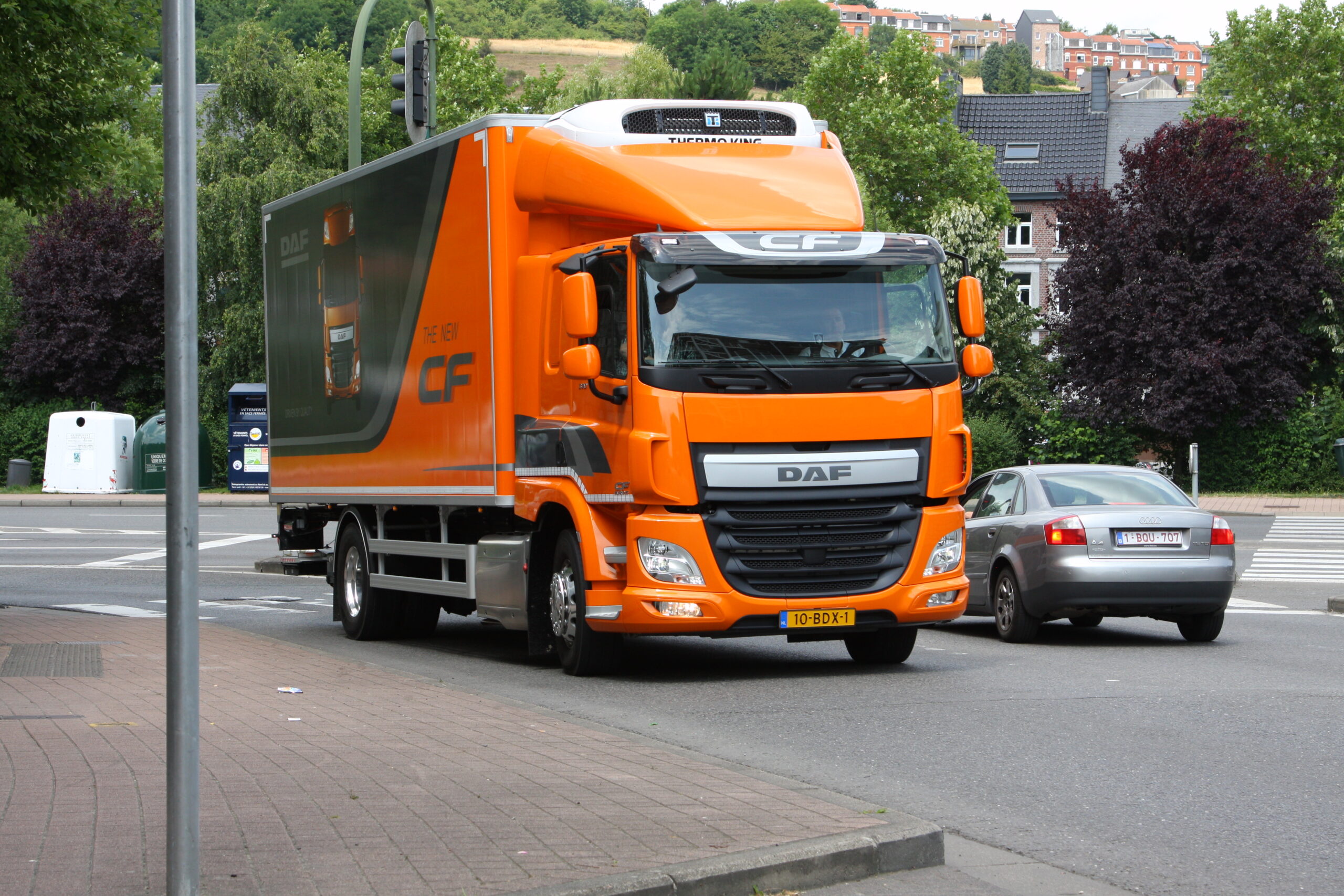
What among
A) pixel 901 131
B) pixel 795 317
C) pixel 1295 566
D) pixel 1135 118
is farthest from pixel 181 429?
pixel 1135 118

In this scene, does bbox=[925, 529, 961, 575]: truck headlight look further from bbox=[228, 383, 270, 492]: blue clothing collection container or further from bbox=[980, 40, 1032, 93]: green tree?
bbox=[980, 40, 1032, 93]: green tree

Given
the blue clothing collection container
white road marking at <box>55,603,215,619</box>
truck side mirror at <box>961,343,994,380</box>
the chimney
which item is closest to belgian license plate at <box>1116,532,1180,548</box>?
truck side mirror at <box>961,343,994,380</box>

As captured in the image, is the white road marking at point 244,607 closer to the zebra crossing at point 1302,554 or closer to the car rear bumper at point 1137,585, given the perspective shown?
the car rear bumper at point 1137,585

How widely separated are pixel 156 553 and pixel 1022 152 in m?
55.7

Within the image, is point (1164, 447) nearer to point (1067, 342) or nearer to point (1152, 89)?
point (1067, 342)

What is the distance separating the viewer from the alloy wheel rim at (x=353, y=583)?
14.0m

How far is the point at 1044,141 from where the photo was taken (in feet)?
237

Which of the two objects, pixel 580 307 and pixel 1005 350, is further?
pixel 1005 350

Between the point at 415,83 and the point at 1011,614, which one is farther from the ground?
the point at 415,83

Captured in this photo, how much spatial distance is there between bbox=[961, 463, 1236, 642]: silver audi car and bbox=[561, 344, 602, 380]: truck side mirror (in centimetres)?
436

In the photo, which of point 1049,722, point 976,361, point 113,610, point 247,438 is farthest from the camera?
point 247,438

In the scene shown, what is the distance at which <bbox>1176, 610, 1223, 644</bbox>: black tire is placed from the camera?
511 inches

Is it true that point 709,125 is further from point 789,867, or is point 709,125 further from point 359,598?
point 789,867

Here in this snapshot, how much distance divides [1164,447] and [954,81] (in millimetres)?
31732
